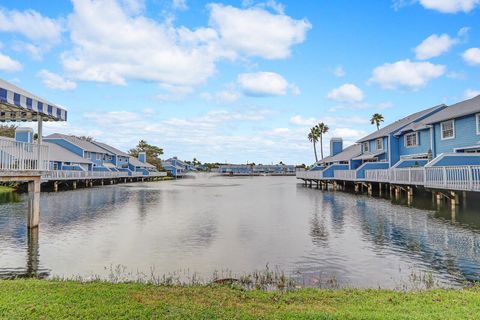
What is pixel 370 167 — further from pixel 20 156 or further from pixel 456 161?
pixel 20 156

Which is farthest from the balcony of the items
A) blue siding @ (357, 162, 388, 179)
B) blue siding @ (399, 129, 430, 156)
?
blue siding @ (357, 162, 388, 179)

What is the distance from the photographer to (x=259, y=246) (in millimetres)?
12500

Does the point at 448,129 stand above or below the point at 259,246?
above

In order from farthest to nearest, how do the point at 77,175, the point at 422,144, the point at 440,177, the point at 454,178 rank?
the point at 77,175 → the point at 422,144 → the point at 440,177 → the point at 454,178

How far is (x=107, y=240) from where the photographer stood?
44.2 ft

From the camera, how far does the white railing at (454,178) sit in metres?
17.9

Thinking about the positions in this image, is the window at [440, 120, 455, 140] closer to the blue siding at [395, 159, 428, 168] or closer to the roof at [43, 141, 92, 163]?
the blue siding at [395, 159, 428, 168]

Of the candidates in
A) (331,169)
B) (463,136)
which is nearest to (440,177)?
(463,136)

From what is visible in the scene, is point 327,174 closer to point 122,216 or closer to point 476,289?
point 122,216

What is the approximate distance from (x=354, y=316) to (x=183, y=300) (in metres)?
2.83

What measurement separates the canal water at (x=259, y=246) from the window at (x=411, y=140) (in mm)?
14194

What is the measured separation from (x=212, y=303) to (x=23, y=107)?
31.1 feet

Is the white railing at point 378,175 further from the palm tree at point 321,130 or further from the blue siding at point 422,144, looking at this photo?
the palm tree at point 321,130

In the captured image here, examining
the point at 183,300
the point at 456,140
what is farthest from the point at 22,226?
the point at 456,140
